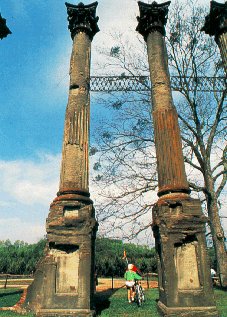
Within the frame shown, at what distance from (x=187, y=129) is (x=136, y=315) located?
10.7 metres

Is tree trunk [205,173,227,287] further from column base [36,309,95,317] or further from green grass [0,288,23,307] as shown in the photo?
green grass [0,288,23,307]

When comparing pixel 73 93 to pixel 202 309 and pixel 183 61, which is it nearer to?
pixel 202 309

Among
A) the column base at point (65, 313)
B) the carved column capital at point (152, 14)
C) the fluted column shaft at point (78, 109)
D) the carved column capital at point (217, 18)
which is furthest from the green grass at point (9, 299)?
the carved column capital at point (217, 18)

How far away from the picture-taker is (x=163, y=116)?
25.6ft

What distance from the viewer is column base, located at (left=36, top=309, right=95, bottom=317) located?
222 inches

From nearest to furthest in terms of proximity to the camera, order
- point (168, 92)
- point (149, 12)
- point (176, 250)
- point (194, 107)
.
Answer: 1. point (176, 250)
2. point (168, 92)
3. point (149, 12)
4. point (194, 107)

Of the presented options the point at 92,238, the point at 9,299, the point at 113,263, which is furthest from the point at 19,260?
the point at 92,238

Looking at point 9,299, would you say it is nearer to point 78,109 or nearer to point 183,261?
point 183,261

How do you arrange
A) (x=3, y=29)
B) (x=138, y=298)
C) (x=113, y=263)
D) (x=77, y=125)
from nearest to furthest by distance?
(x=138, y=298) < (x=77, y=125) < (x=3, y=29) < (x=113, y=263)

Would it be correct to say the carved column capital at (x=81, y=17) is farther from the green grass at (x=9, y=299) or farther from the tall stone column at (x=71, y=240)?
the green grass at (x=9, y=299)

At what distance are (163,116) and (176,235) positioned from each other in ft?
10.9

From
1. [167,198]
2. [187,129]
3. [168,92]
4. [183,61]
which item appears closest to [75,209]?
[167,198]

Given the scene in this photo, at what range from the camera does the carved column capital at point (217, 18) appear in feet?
32.9

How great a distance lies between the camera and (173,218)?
6340mm
